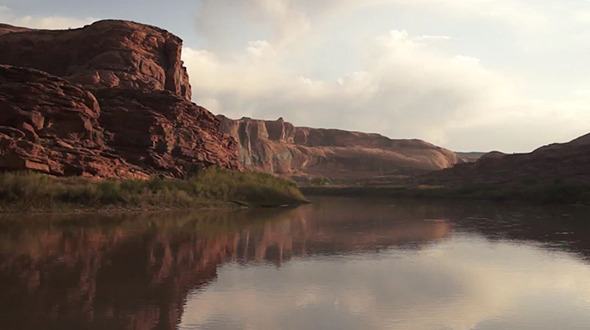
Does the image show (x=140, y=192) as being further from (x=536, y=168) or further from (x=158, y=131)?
(x=536, y=168)

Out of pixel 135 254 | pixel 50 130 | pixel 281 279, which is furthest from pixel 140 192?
pixel 281 279

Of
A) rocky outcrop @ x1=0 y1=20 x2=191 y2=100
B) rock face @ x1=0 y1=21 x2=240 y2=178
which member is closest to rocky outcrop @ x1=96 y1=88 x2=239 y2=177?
rock face @ x1=0 y1=21 x2=240 y2=178

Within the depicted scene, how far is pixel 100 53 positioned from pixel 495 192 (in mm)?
52613

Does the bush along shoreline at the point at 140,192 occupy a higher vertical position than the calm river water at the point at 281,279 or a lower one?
higher

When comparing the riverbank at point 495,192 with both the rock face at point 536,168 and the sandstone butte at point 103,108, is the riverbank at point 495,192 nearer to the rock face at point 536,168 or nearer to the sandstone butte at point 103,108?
the rock face at point 536,168

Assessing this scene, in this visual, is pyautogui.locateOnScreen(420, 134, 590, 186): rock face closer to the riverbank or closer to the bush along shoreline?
the riverbank

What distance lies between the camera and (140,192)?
39.6m

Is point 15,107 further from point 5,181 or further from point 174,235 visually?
point 174,235

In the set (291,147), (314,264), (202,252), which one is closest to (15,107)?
(202,252)

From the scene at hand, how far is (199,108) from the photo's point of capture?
5991cm

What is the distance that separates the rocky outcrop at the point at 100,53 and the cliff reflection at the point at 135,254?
104 ft

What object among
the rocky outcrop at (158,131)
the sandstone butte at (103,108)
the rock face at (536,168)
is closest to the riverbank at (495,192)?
the rock face at (536,168)

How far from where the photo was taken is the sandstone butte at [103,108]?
39.4 metres

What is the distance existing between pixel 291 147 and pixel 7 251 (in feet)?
483
